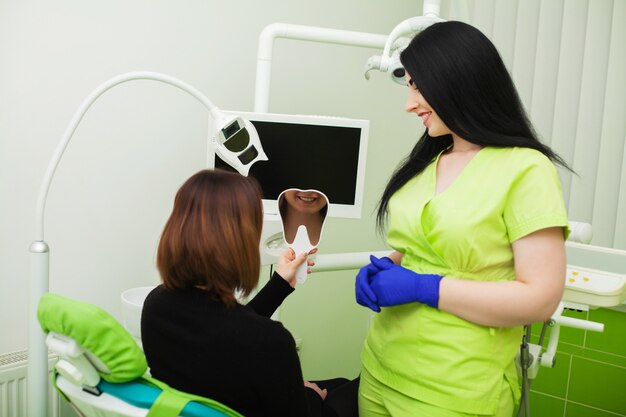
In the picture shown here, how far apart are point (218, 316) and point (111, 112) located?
117 centimetres

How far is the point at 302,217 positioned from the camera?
158cm

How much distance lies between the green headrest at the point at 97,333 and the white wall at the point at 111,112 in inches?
41.5

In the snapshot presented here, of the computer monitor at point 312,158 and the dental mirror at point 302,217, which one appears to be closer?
the dental mirror at point 302,217

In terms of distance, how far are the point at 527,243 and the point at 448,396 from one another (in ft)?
1.14

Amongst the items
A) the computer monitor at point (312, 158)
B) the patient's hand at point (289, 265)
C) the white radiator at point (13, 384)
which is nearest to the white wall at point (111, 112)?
the white radiator at point (13, 384)

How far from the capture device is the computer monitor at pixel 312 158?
5.83 feet

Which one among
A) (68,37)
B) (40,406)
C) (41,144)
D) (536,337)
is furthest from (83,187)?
(536,337)

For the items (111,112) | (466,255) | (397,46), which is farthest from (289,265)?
(111,112)

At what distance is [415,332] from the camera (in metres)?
1.34

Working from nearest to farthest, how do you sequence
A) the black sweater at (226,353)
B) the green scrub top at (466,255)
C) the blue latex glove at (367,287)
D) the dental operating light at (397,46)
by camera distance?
the black sweater at (226,353)
the green scrub top at (466,255)
the blue latex glove at (367,287)
the dental operating light at (397,46)

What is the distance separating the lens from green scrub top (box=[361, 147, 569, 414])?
47.6 inches

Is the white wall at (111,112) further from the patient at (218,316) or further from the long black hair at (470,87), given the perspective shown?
the long black hair at (470,87)

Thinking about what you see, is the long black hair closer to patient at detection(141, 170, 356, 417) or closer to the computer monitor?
patient at detection(141, 170, 356, 417)

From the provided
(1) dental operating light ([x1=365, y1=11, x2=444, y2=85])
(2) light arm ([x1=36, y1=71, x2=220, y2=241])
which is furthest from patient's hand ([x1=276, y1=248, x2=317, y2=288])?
(1) dental operating light ([x1=365, y1=11, x2=444, y2=85])
